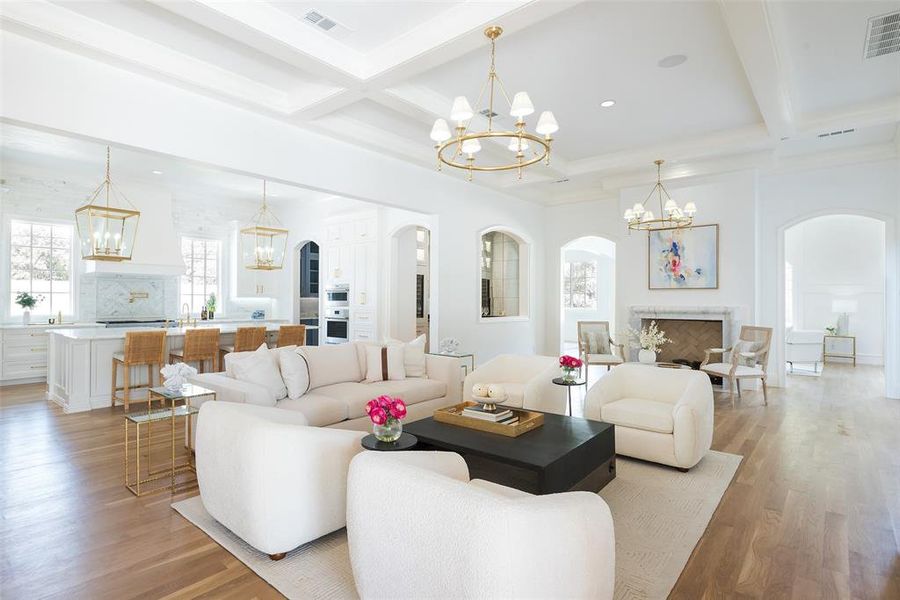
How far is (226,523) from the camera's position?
8.42ft

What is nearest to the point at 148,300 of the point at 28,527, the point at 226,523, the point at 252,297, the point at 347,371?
the point at 252,297

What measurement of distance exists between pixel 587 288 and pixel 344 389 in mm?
10730

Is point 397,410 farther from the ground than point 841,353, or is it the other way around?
point 397,410

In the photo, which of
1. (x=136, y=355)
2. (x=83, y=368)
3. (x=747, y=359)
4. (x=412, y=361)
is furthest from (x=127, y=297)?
(x=747, y=359)

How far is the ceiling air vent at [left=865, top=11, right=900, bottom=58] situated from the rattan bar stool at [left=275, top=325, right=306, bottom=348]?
6.95 meters

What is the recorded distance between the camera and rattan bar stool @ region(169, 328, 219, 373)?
19.3 feet

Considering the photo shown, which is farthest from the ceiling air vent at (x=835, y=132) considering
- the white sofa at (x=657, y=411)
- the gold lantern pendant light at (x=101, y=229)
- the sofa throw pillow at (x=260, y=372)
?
the gold lantern pendant light at (x=101, y=229)

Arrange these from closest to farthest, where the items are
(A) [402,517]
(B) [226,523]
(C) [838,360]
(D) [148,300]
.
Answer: (A) [402,517] → (B) [226,523] → (D) [148,300] → (C) [838,360]

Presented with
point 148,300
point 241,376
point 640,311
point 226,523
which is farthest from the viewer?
point 148,300

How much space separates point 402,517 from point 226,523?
1457mm

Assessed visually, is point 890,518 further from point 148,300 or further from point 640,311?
point 148,300

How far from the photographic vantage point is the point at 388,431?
2643 millimetres

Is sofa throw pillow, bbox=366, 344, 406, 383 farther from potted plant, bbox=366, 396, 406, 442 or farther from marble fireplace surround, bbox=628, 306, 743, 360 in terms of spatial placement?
marble fireplace surround, bbox=628, 306, 743, 360

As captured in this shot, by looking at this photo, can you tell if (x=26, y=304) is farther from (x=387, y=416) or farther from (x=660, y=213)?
(x=660, y=213)
